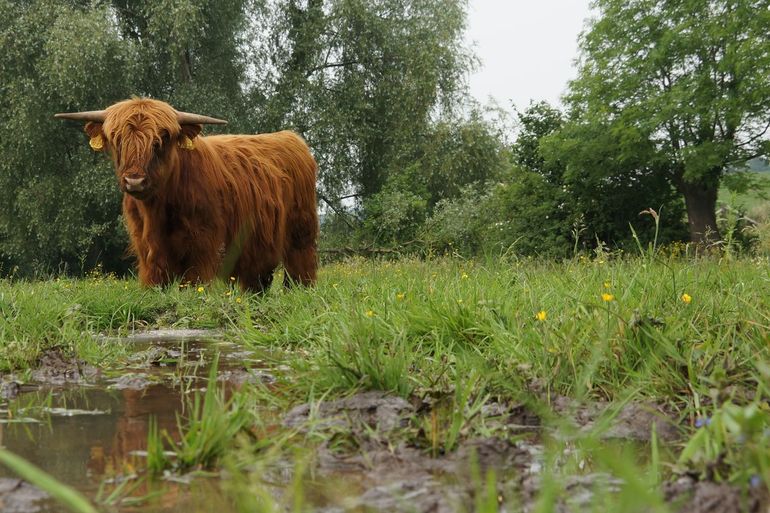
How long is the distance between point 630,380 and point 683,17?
936 inches

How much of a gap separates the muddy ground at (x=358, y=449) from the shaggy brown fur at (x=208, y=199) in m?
3.52

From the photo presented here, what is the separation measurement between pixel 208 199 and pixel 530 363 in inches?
186

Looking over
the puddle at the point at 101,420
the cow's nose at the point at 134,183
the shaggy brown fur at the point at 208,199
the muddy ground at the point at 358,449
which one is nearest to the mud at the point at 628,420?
the muddy ground at the point at 358,449

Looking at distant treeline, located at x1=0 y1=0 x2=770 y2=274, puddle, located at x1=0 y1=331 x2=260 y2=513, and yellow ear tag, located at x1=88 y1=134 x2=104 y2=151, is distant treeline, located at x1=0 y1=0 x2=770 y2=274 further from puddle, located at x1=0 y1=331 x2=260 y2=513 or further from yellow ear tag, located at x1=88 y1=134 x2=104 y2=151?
puddle, located at x1=0 y1=331 x2=260 y2=513

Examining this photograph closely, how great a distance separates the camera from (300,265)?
343 inches

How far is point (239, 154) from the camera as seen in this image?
318 inches

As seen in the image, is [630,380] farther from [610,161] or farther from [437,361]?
[610,161]

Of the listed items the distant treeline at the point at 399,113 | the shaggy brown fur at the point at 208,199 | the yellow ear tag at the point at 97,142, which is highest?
the distant treeline at the point at 399,113

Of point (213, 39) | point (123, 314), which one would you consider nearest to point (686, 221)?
point (213, 39)

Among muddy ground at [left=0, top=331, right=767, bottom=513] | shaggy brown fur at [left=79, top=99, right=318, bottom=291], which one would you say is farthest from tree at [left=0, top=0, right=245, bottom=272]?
muddy ground at [left=0, top=331, right=767, bottom=513]

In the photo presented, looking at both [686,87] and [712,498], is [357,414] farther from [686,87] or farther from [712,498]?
[686,87]

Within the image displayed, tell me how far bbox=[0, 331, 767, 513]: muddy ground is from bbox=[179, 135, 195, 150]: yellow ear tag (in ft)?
12.9

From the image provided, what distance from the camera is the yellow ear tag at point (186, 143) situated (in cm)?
685

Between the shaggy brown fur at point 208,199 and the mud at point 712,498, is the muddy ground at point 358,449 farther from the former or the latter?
the shaggy brown fur at point 208,199
